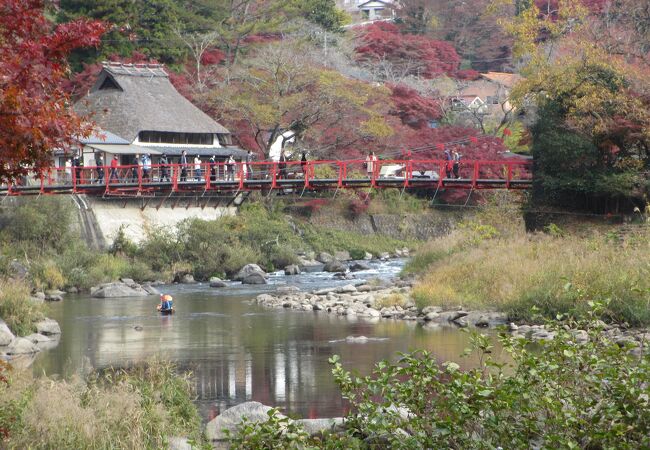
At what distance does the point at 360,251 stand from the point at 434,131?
6.95 metres

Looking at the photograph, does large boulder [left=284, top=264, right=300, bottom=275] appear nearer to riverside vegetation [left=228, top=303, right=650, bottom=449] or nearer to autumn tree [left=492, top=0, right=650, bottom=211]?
autumn tree [left=492, top=0, right=650, bottom=211]

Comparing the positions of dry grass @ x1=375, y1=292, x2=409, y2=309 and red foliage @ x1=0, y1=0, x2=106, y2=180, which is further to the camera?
dry grass @ x1=375, y1=292, x2=409, y2=309

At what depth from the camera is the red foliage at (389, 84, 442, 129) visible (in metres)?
45.7

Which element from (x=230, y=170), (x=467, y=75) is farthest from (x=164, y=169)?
(x=467, y=75)

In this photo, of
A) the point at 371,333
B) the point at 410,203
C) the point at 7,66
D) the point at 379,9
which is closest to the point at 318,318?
the point at 371,333

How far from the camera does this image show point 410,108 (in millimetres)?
45875

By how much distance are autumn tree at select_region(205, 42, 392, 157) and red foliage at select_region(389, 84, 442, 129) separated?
3.13 metres

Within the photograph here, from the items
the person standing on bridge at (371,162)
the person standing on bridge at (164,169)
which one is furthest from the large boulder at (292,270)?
the person standing on bridge at (164,169)

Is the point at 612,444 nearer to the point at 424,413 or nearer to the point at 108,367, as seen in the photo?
the point at 424,413

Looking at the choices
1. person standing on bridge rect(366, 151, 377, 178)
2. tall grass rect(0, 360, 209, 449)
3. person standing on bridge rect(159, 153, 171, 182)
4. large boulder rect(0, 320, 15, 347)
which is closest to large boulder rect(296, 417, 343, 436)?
tall grass rect(0, 360, 209, 449)

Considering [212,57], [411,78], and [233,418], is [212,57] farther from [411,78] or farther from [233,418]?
[233,418]

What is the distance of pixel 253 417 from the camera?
35.7 feet

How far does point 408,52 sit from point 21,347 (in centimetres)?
4208

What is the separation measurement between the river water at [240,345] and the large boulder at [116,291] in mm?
1109
